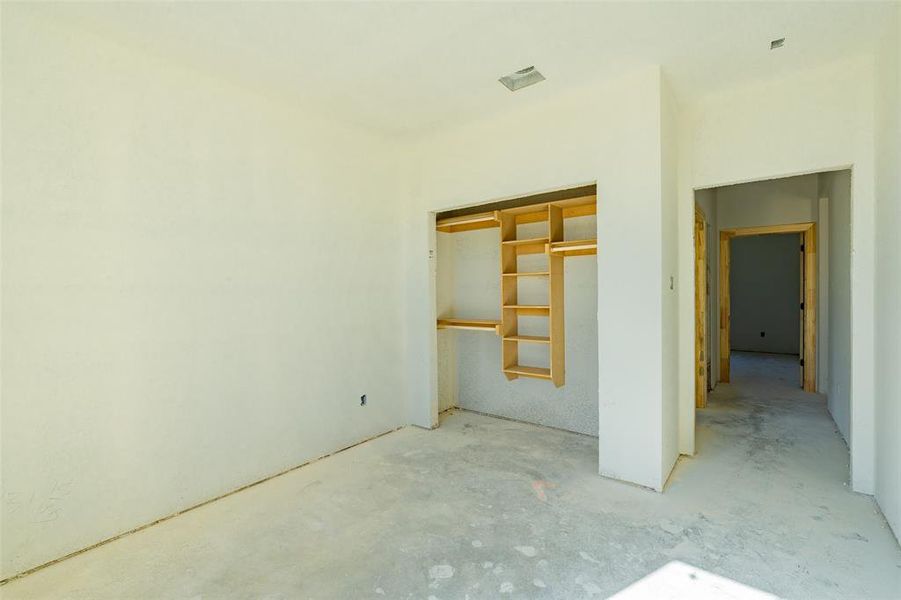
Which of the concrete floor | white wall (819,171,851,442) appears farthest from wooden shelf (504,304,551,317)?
white wall (819,171,851,442)

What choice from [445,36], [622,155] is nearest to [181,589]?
[445,36]

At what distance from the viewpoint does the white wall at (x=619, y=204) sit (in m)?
2.82

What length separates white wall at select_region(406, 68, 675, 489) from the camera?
282cm

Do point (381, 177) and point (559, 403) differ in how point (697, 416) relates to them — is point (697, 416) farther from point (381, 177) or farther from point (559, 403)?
point (381, 177)

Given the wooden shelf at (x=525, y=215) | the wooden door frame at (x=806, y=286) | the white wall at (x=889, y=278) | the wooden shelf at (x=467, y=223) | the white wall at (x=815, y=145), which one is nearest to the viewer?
the white wall at (x=889, y=278)

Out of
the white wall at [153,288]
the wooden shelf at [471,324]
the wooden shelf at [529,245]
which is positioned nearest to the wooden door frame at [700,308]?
the wooden shelf at [529,245]

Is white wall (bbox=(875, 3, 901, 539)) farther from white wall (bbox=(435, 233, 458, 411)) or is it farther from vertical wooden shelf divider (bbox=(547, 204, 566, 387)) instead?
white wall (bbox=(435, 233, 458, 411))

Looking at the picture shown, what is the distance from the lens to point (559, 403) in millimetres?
4113

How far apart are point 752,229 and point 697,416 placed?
265 centimetres

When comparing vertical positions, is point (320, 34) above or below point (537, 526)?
above

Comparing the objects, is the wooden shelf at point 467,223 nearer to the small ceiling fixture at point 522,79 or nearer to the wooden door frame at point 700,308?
the small ceiling fixture at point 522,79

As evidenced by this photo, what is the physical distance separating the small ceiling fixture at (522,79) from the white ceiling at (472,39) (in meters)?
0.06

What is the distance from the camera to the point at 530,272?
4.06 meters

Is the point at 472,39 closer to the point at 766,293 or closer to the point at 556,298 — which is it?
the point at 556,298
